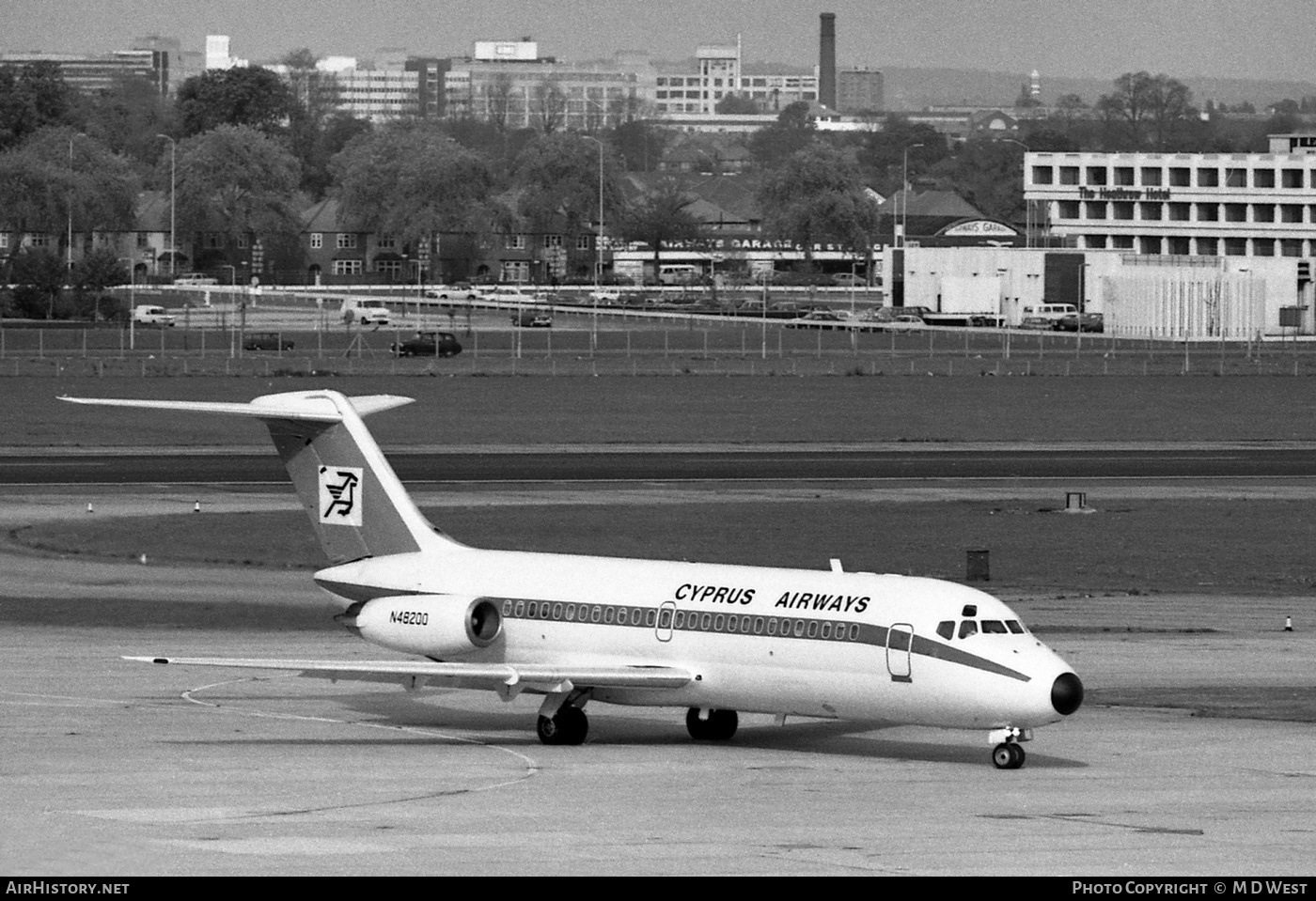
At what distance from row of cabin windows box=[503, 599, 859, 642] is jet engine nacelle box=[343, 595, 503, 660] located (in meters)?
0.49

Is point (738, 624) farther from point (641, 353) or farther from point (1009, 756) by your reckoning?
point (641, 353)

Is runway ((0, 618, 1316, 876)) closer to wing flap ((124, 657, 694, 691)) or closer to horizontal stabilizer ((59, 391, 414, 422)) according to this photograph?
wing flap ((124, 657, 694, 691))

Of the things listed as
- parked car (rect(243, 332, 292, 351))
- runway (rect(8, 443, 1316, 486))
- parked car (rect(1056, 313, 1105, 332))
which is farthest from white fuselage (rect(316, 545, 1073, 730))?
parked car (rect(1056, 313, 1105, 332))

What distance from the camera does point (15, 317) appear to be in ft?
586

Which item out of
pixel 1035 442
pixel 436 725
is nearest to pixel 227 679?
pixel 436 725

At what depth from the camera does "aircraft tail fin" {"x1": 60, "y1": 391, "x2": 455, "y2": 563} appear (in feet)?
142

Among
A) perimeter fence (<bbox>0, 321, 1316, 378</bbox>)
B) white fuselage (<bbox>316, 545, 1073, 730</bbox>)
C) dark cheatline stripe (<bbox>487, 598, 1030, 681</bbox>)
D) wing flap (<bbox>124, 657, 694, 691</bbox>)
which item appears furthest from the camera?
perimeter fence (<bbox>0, 321, 1316, 378</bbox>)

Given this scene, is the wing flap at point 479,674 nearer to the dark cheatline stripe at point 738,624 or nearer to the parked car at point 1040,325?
the dark cheatline stripe at point 738,624

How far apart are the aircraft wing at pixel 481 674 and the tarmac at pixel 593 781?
4.20 feet

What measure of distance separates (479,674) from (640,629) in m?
3.11

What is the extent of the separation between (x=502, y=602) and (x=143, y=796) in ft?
30.3

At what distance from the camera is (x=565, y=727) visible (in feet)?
131

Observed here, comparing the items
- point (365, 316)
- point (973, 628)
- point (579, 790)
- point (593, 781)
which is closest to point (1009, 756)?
point (973, 628)

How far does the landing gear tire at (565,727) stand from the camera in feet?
131
